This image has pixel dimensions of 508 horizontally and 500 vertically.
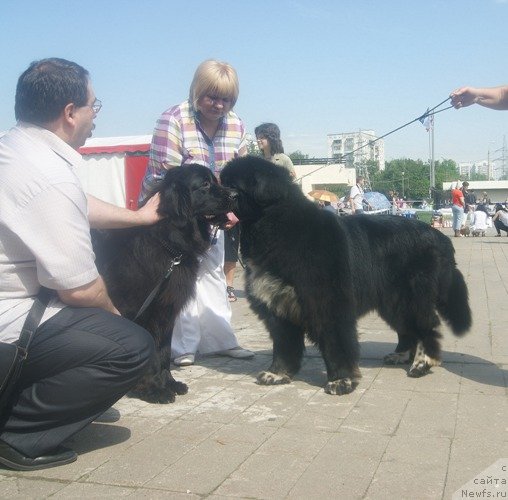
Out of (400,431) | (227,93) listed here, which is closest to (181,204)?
(227,93)

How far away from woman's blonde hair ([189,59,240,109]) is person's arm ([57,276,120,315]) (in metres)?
2.09

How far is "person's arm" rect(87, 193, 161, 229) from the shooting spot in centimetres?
376

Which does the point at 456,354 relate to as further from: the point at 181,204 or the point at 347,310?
the point at 181,204

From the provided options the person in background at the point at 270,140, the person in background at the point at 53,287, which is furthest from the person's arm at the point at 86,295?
the person in background at the point at 270,140

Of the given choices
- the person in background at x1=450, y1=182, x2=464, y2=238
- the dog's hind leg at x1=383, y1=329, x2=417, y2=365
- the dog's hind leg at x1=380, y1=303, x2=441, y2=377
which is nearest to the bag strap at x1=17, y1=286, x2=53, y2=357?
the dog's hind leg at x1=380, y1=303, x2=441, y2=377

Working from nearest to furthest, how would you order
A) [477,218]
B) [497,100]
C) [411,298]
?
[497,100], [411,298], [477,218]

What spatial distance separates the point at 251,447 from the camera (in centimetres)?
327

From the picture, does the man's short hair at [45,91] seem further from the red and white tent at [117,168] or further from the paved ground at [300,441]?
the red and white tent at [117,168]

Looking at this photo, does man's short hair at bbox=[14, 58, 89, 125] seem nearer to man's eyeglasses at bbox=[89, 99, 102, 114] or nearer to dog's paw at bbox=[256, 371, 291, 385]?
man's eyeglasses at bbox=[89, 99, 102, 114]

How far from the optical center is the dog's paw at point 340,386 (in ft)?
13.8

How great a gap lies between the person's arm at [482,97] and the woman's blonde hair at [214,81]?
5.15 ft

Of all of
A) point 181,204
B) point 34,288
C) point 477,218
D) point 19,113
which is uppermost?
point 19,113

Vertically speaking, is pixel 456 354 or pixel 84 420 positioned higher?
pixel 84 420

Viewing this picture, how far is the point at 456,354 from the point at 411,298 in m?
1.00
